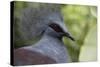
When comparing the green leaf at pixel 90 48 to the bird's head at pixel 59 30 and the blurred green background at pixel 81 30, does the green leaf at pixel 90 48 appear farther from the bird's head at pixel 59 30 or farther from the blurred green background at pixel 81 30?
the bird's head at pixel 59 30

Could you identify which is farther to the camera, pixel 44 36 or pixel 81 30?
pixel 81 30

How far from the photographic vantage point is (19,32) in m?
2.21

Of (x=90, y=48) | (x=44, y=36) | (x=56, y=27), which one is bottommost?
(x=90, y=48)

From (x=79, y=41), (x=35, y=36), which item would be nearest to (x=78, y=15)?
(x=79, y=41)

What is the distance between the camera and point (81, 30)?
251 centimetres

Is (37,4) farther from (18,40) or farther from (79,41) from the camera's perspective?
(79,41)

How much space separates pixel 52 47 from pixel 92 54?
60 centimetres

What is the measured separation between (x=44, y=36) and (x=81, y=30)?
1.74 feet

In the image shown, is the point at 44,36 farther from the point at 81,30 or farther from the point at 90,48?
the point at 90,48

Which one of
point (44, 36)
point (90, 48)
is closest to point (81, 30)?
point (90, 48)

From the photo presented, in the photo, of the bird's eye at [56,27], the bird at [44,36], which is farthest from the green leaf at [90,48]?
the bird's eye at [56,27]

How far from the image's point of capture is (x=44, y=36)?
232cm

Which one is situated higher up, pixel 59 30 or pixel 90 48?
pixel 59 30
